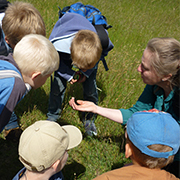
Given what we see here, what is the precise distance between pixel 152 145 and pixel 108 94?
2.48 m

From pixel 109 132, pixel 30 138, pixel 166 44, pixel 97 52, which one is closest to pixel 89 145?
pixel 109 132

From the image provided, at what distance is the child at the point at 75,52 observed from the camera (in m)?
2.38

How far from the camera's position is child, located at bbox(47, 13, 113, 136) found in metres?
2.38

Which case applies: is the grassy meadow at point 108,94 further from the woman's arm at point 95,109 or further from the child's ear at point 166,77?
the child's ear at point 166,77

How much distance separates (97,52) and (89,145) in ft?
4.85

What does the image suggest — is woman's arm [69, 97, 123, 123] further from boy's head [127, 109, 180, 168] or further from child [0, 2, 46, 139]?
child [0, 2, 46, 139]

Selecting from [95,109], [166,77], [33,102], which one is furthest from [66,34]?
[33,102]

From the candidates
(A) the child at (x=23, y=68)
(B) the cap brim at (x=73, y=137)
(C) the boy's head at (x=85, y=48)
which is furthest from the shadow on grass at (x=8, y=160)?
(C) the boy's head at (x=85, y=48)

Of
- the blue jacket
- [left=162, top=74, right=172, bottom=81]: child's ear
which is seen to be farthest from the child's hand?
[left=162, top=74, right=172, bottom=81]: child's ear

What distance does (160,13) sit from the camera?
8508mm

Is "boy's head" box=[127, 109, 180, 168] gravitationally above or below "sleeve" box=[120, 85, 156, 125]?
above

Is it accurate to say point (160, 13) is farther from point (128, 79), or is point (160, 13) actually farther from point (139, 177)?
point (139, 177)

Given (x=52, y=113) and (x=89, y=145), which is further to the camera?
(x=52, y=113)

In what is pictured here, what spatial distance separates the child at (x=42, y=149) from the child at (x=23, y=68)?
1.26 ft
